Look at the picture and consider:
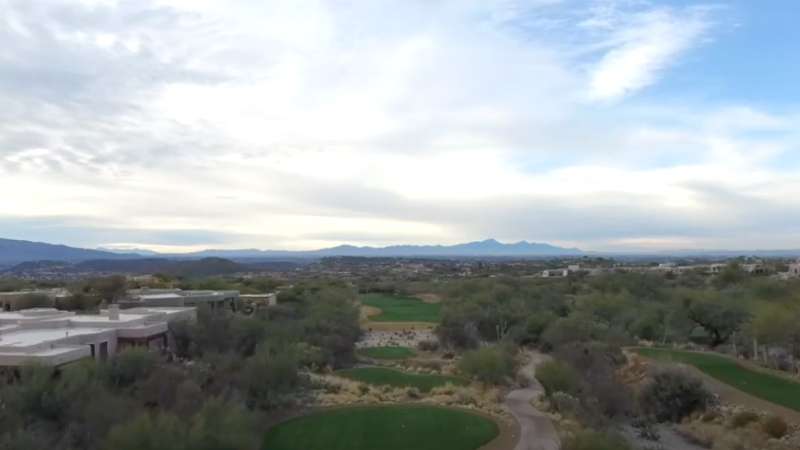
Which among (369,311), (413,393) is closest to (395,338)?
(369,311)

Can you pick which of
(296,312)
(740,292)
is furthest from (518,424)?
(740,292)

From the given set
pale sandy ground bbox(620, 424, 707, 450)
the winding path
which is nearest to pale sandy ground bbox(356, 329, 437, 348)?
the winding path

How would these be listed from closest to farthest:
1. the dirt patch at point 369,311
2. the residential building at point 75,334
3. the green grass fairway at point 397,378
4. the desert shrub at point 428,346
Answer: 1. the residential building at point 75,334
2. the green grass fairway at point 397,378
3. the desert shrub at point 428,346
4. the dirt patch at point 369,311

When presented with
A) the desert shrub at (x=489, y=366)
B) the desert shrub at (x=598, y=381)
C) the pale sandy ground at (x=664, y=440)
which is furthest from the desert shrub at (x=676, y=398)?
the desert shrub at (x=489, y=366)

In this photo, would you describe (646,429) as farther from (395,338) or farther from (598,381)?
(395,338)

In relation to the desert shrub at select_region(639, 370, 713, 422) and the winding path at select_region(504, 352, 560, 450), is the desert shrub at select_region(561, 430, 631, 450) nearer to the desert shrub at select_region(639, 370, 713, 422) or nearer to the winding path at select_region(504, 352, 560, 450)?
the winding path at select_region(504, 352, 560, 450)

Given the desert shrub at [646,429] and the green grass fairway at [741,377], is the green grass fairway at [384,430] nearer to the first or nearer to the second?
the desert shrub at [646,429]
